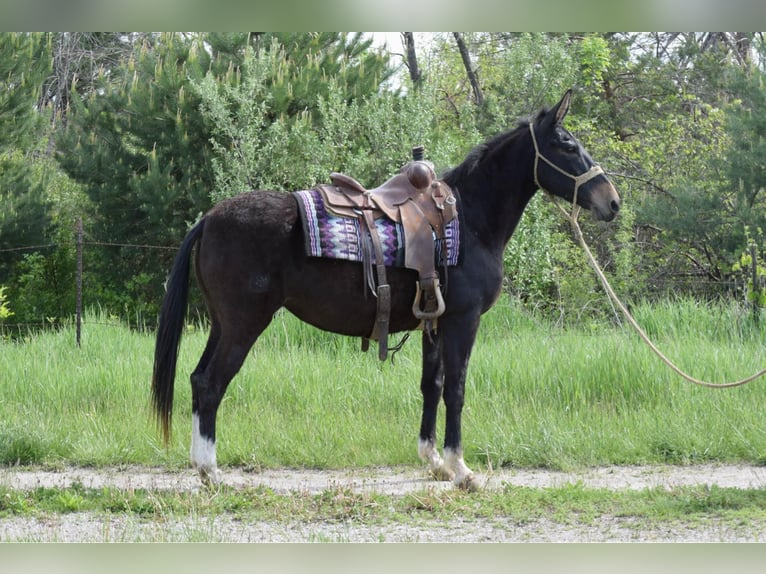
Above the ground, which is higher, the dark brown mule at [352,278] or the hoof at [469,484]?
the dark brown mule at [352,278]

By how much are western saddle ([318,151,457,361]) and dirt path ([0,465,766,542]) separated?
1.05 m

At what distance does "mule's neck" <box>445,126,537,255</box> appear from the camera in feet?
18.7

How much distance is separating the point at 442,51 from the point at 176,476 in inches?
622

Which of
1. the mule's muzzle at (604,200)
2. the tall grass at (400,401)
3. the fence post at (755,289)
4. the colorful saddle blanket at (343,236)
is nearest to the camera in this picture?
the colorful saddle blanket at (343,236)

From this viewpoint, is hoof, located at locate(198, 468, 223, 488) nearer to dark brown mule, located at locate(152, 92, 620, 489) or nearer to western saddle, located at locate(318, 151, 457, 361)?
dark brown mule, located at locate(152, 92, 620, 489)

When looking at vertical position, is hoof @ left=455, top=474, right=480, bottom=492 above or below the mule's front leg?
below

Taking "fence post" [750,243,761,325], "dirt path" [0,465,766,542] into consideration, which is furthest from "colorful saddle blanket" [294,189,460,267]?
"fence post" [750,243,761,325]

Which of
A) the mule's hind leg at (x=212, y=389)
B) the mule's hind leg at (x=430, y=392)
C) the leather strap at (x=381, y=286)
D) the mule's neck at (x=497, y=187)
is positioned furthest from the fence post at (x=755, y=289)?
the mule's hind leg at (x=212, y=389)

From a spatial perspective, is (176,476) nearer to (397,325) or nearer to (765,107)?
(397,325)

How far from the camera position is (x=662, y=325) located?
348 inches

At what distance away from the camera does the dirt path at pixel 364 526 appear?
14.4 ft

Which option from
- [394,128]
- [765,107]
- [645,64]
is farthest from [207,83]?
[645,64]

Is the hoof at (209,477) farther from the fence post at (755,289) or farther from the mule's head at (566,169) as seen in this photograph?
the fence post at (755,289)

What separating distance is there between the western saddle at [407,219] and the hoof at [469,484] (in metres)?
0.92
